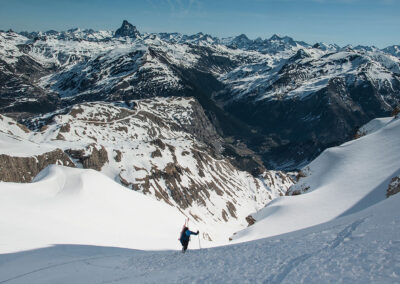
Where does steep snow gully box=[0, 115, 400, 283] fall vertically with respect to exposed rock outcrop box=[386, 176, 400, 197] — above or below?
above

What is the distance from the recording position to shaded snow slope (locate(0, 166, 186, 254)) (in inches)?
1131

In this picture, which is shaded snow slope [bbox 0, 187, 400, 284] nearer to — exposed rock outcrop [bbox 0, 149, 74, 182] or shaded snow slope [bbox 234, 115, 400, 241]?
shaded snow slope [bbox 234, 115, 400, 241]

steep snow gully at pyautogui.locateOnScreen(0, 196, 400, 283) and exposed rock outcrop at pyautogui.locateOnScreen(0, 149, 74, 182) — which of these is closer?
steep snow gully at pyautogui.locateOnScreen(0, 196, 400, 283)

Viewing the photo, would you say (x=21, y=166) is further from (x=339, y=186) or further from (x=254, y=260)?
(x=254, y=260)

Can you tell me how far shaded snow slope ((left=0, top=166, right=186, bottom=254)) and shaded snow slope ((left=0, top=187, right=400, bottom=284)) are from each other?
4.43 m

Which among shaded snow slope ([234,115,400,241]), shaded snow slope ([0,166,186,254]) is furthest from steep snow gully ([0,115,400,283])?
shaded snow slope ([234,115,400,241])

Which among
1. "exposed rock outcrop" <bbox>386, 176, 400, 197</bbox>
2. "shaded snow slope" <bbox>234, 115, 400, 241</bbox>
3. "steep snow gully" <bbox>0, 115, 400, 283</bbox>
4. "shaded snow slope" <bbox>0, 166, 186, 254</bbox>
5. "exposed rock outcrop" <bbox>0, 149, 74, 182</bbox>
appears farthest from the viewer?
"exposed rock outcrop" <bbox>0, 149, 74, 182</bbox>

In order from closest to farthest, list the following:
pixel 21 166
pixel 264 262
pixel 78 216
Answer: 1. pixel 264 262
2. pixel 78 216
3. pixel 21 166

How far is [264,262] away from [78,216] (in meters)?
26.1

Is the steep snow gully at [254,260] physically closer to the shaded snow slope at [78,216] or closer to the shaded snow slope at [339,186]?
the shaded snow slope at [78,216]

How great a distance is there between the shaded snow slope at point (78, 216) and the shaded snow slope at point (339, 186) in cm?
1379

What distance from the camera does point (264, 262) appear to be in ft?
56.8

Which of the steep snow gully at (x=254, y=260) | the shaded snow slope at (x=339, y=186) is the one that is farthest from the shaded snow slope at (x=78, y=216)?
the shaded snow slope at (x=339, y=186)

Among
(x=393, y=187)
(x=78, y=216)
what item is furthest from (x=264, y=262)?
(x=393, y=187)
